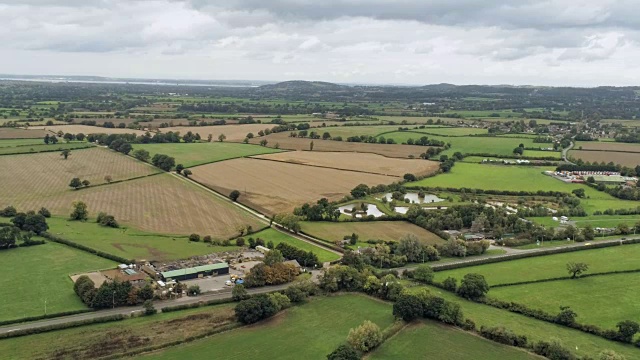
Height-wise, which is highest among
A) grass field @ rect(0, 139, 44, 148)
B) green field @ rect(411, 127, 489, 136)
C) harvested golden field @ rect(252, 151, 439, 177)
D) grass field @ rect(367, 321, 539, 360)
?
green field @ rect(411, 127, 489, 136)

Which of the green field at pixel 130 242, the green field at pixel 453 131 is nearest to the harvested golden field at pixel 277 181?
the green field at pixel 130 242

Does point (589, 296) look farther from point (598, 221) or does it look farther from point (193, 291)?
point (193, 291)

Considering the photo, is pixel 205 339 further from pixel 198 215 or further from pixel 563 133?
pixel 563 133

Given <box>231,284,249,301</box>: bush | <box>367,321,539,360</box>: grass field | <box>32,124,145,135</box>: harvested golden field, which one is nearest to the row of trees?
<box>231,284,249,301</box>: bush

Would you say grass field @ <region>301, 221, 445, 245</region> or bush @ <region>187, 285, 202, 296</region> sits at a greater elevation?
grass field @ <region>301, 221, 445, 245</region>

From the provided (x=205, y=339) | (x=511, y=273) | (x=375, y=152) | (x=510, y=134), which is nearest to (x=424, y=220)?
(x=511, y=273)

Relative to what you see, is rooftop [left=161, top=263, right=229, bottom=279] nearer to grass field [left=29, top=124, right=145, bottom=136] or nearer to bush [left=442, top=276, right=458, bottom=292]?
bush [left=442, top=276, right=458, bottom=292]

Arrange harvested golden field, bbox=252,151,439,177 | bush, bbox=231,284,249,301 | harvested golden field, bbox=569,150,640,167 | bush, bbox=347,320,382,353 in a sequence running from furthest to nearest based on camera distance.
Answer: harvested golden field, bbox=569,150,640,167
harvested golden field, bbox=252,151,439,177
bush, bbox=231,284,249,301
bush, bbox=347,320,382,353
